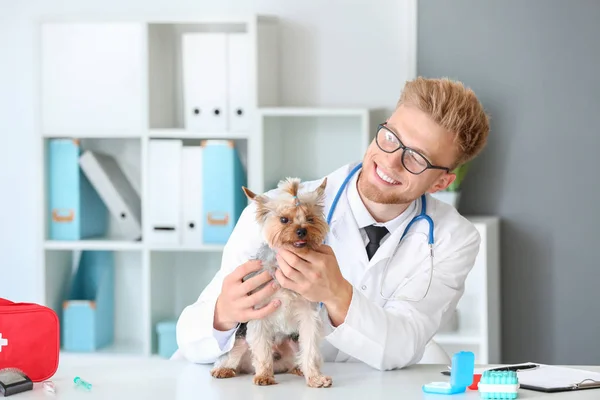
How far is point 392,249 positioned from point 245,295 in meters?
0.54

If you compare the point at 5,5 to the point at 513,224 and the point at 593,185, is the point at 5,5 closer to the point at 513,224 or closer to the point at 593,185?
the point at 513,224

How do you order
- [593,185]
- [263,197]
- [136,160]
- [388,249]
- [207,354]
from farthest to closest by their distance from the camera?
[136,160] → [593,185] → [388,249] → [207,354] → [263,197]

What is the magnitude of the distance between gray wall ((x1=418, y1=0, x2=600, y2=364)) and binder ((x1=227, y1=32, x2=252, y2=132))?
0.78 meters

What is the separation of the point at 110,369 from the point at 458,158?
1.00 metres

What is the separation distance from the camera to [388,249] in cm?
212

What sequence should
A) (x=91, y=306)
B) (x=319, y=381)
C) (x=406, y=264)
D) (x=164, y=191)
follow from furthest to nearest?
(x=91, y=306)
(x=164, y=191)
(x=406, y=264)
(x=319, y=381)

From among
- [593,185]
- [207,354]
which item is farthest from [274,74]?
[207,354]

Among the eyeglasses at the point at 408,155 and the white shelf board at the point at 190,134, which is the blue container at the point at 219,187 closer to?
the white shelf board at the point at 190,134

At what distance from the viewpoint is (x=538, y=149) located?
3627 millimetres

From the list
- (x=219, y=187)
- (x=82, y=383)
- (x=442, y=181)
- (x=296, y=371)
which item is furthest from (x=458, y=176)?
(x=82, y=383)

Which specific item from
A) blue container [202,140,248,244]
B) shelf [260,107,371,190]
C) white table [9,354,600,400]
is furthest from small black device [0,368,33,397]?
shelf [260,107,371,190]

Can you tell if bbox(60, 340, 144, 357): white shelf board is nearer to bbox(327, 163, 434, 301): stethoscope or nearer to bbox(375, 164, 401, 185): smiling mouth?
bbox(327, 163, 434, 301): stethoscope

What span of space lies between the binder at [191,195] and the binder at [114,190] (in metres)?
0.29

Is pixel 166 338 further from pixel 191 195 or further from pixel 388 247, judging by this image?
pixel 388 247
